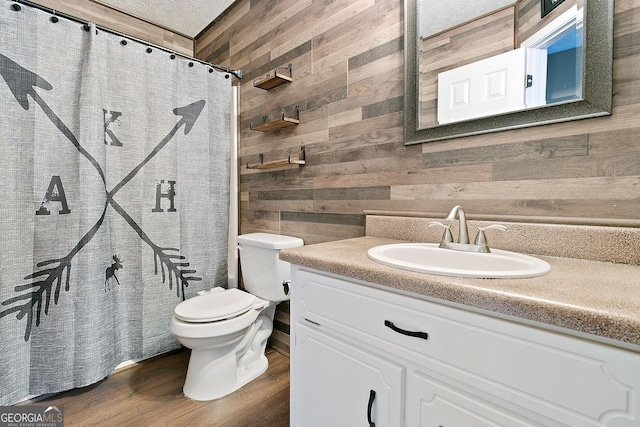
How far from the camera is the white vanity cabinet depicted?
53cm

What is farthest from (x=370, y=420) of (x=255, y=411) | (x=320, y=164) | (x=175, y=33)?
(x=175, y=33)

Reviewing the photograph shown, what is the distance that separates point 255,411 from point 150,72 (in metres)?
2.03

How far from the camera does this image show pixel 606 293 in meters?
0.60

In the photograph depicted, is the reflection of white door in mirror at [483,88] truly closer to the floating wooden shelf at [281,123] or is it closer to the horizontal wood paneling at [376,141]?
the horizontal wood paneling at [376,141]

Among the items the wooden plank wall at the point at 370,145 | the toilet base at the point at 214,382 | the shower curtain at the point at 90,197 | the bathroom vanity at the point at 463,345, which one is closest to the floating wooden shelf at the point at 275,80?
the wooden plank wall at the point at 370,145

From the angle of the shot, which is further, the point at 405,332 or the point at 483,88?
the point at 483,88

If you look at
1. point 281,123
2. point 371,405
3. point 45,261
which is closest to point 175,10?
point 281,123

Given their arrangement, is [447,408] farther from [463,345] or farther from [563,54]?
[563,54]

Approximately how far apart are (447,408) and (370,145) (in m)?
1.10

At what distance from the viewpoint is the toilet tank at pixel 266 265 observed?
1707 millimetres

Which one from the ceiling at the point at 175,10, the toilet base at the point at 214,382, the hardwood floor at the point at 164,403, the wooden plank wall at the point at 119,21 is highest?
the ceiling at the point at 175,10

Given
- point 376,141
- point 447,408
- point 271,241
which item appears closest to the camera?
point 447,408

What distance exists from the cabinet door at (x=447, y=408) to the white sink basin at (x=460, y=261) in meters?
0.27

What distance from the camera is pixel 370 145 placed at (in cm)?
146
